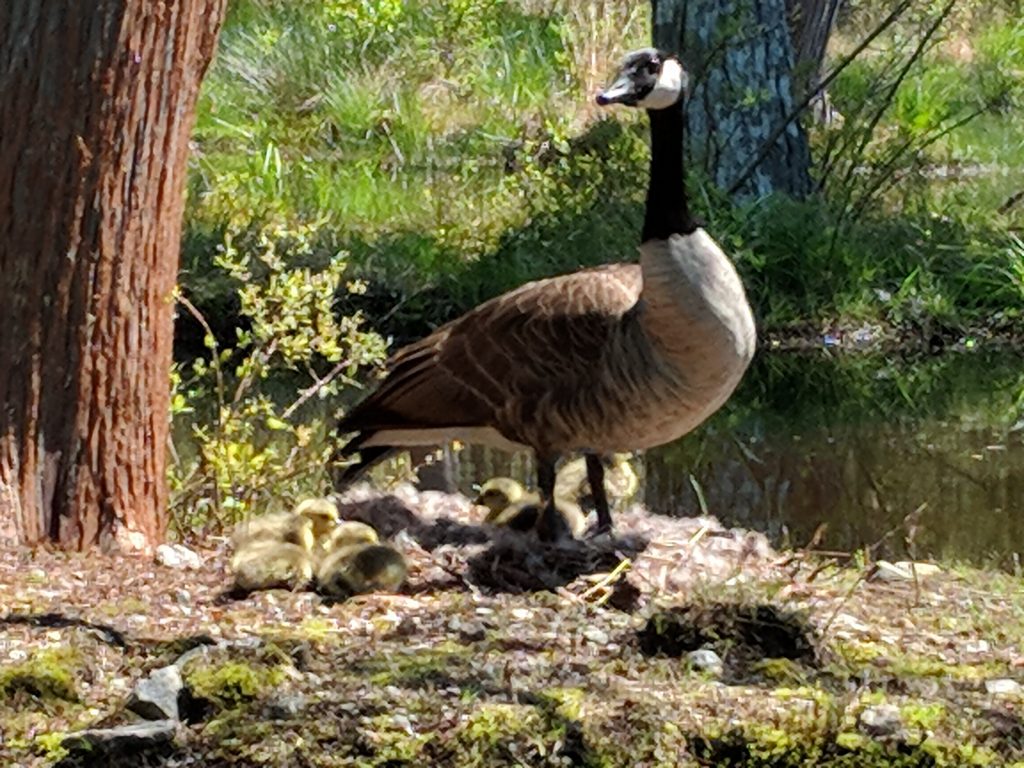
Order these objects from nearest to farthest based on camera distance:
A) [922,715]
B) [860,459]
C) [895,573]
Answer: [922,715]
[895,573]
[860,459]

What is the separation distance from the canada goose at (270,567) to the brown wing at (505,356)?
1053 millimetres

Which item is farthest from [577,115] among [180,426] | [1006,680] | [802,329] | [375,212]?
[1006,680]

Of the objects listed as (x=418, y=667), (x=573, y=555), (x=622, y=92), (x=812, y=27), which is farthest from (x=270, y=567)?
(x=812, y=27)

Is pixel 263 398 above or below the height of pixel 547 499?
above

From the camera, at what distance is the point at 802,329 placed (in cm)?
1141

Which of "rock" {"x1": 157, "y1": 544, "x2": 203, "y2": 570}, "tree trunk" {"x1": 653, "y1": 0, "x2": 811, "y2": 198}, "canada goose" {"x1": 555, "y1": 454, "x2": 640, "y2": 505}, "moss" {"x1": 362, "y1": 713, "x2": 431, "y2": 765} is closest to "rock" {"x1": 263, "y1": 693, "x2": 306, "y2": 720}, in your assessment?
"moss" {"x1": 362, "y1": 713, "x2": 431, "y2": 765}

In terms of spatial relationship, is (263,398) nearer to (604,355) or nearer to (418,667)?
(604,355)

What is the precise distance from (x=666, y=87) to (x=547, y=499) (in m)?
1.35

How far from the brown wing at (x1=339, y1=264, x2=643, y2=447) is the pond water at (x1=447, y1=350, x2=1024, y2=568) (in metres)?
1.52

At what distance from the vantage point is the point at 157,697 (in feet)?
12.6

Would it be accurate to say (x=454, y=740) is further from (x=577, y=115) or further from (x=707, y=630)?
(x=577, y=115)

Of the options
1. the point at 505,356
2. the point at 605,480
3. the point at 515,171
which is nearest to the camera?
the point at 505,356

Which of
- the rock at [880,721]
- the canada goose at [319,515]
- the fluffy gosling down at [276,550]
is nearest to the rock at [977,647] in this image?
the rock at [880,721]

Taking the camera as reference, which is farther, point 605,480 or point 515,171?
point 515,171
